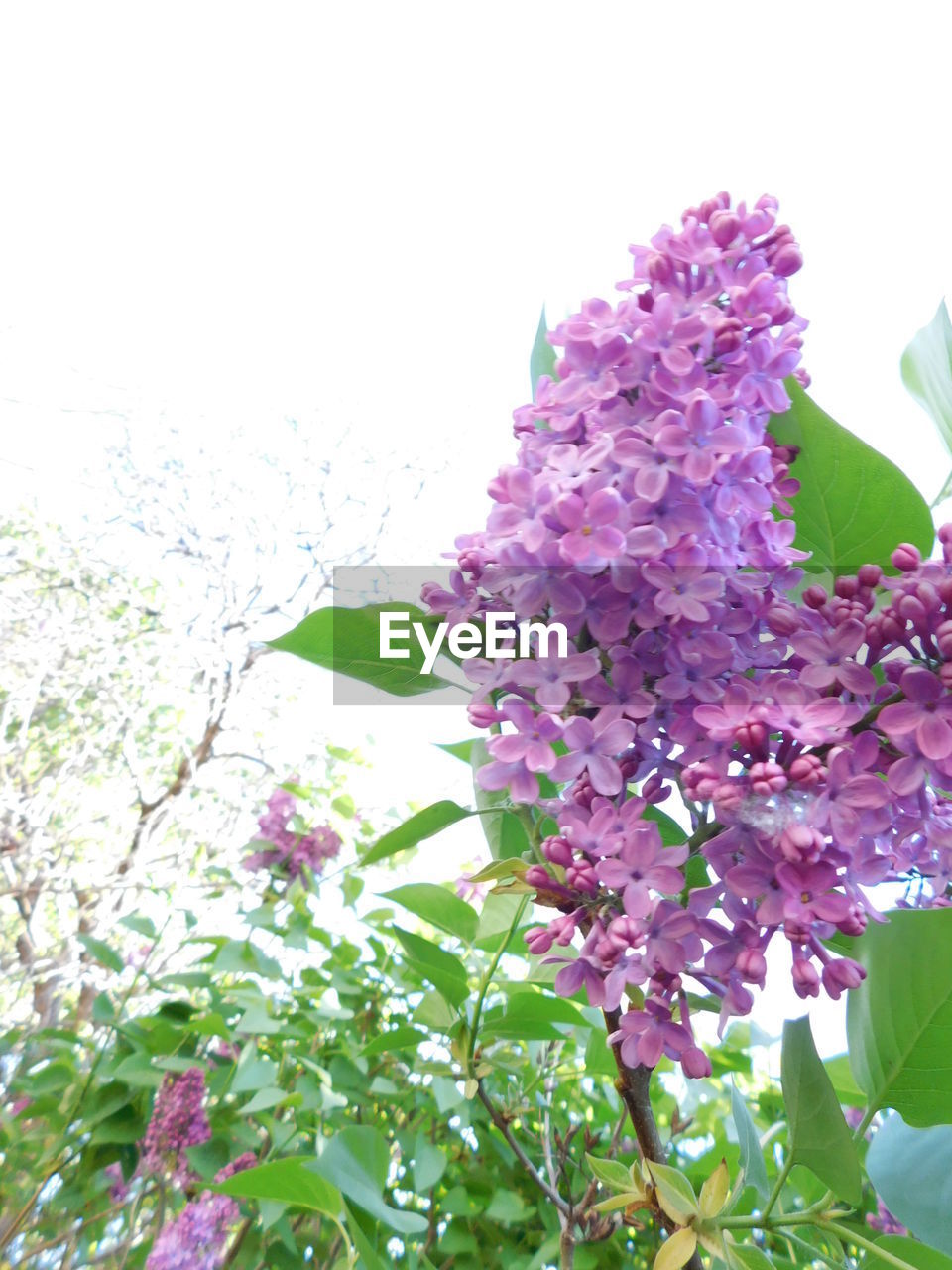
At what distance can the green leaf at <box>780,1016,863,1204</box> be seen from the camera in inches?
9.8

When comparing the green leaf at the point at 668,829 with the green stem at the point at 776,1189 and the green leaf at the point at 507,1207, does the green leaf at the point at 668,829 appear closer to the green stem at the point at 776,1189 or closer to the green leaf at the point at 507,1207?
the green stem at the point at 776,1189

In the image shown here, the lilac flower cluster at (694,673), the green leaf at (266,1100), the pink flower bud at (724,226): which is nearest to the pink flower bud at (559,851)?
the lilac flower cluster at (694,673)

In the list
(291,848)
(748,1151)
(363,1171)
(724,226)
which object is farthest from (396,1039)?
(291,848)

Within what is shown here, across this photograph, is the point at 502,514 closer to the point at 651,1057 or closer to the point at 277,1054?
the point at 651,1057

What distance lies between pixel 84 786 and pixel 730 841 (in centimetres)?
167

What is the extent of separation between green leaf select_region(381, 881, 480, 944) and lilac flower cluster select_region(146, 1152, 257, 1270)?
268 mm

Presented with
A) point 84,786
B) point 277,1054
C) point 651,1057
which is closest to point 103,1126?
point 277,1054

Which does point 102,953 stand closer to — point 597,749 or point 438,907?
point 438,907

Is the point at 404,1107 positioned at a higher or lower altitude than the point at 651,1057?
lower

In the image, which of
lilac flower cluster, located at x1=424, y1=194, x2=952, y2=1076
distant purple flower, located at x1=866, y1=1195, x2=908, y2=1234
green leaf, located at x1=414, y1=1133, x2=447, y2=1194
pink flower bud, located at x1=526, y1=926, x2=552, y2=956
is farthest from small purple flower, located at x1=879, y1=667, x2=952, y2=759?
distant purple flower, located at x1=866, y1=1195, x2=908, y2=1234

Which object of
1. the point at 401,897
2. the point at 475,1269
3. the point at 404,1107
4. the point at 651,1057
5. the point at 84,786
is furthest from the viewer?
the point at 84,786

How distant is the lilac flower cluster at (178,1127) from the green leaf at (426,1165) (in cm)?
17

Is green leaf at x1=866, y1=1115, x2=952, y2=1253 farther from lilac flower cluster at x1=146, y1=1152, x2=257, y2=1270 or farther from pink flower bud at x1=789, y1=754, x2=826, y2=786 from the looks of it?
lilac flower cluster at x1=146, y1=1152, x2=257, y2=1270

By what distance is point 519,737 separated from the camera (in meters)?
0.26
